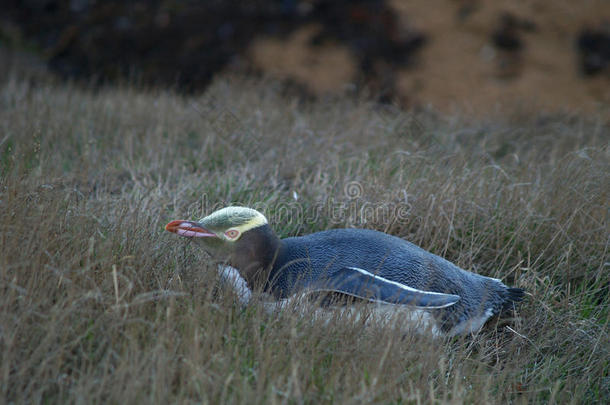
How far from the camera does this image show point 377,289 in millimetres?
2686

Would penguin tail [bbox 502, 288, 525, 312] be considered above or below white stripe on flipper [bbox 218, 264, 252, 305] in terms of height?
below

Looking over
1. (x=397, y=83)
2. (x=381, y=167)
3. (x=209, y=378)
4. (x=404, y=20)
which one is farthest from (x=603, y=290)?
(x=404, y=20)

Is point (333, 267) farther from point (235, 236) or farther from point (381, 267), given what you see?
point (235, 236)

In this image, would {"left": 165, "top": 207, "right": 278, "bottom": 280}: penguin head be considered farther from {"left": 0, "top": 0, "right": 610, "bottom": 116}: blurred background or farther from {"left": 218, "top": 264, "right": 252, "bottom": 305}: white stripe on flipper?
{"left": 0, "top": 0, "right": 610, "bottom": 116}: blurred background

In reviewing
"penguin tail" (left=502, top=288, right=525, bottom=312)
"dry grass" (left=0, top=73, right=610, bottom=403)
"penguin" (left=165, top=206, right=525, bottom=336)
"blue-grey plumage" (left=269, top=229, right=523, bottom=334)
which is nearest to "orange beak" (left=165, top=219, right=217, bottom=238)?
"penguin" (left=165, top=206, right=525, bottom=336)

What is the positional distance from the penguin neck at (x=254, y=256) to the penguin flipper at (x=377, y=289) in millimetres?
242

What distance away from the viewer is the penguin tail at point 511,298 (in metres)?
3.03

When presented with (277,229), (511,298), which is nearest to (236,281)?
(277,229)

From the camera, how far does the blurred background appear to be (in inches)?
283

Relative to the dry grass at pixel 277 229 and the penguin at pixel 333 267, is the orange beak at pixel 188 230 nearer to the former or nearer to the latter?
the penguin at pixel 333 267

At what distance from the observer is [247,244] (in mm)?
2777

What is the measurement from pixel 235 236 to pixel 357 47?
5.35 m

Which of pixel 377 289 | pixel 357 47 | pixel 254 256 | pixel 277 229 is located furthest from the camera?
pixel 357 47

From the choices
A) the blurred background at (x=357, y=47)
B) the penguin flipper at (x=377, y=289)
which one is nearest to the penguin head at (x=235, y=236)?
the penguin flipper at (x=377, y=289)
